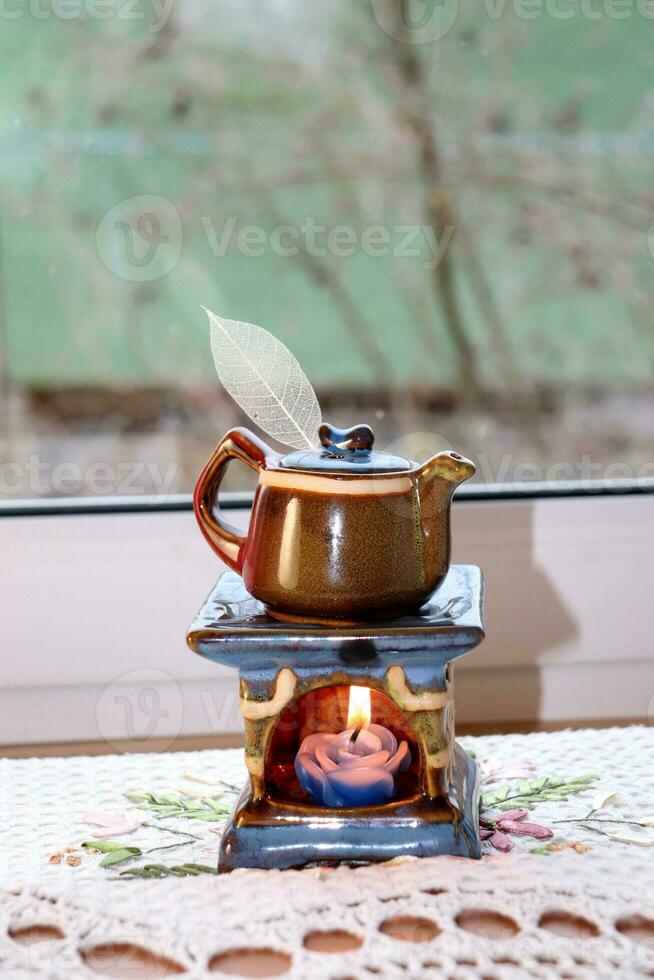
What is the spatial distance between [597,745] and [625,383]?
44cm

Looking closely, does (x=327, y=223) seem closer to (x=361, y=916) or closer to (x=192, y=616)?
(x=192, y=616)

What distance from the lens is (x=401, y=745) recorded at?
2.43 feet

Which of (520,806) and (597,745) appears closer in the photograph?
(520,806)

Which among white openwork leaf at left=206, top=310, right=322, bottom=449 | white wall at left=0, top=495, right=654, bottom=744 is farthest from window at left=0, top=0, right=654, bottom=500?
white openwork leaf at left=206, top=310, right=322, bottom=449

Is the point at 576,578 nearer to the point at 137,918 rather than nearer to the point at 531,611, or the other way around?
the point at 531,611

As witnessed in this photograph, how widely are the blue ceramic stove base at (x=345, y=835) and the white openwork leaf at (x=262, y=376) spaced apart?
0.77 feet

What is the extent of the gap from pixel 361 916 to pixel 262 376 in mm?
338

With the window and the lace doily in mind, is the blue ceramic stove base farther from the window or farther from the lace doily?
the window

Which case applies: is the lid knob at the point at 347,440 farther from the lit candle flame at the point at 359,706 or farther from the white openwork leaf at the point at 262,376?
the lit candle flame at the point at 359,706

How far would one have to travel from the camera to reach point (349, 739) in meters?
0.73

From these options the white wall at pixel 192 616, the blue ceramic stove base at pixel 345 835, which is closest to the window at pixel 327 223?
the white wall at pixel 192 616

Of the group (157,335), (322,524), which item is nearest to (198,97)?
(157,335)

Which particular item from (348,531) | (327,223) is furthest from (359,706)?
(327,223)

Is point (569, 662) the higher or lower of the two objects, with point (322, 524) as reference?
lower
